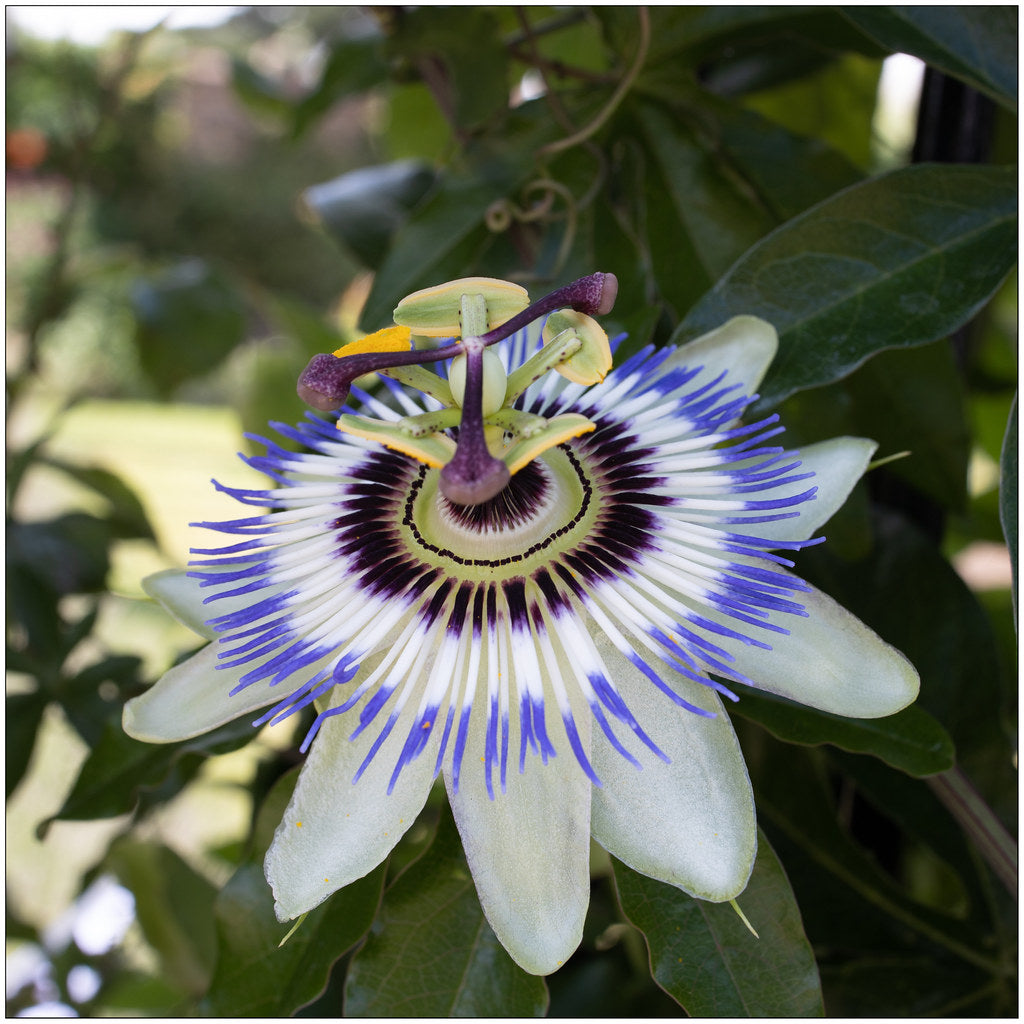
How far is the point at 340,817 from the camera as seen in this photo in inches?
23.2

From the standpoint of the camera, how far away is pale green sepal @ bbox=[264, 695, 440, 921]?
575 mm

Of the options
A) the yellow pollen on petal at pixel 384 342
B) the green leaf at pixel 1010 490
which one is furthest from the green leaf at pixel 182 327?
the green leaf at pixel 1010 490

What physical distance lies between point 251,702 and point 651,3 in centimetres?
71

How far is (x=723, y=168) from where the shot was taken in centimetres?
92

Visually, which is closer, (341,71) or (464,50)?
(464,50)

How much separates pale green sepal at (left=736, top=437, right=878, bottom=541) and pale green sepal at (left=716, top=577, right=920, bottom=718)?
0.05 m

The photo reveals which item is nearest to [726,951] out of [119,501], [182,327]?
[119,501]

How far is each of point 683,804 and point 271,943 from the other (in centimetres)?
33

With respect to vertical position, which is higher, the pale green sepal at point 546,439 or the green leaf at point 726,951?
the pale green sepal at point 546,439

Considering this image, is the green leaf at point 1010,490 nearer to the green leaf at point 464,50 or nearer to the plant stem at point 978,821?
the plant stem at point 978,821

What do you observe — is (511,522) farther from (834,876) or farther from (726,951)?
(834,876)

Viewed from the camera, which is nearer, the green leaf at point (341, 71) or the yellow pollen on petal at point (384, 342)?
the yellow pollen on petal at point (384, 342)

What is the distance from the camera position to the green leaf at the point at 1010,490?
0.59 metres

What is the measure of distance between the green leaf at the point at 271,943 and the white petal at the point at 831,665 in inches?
11.4
